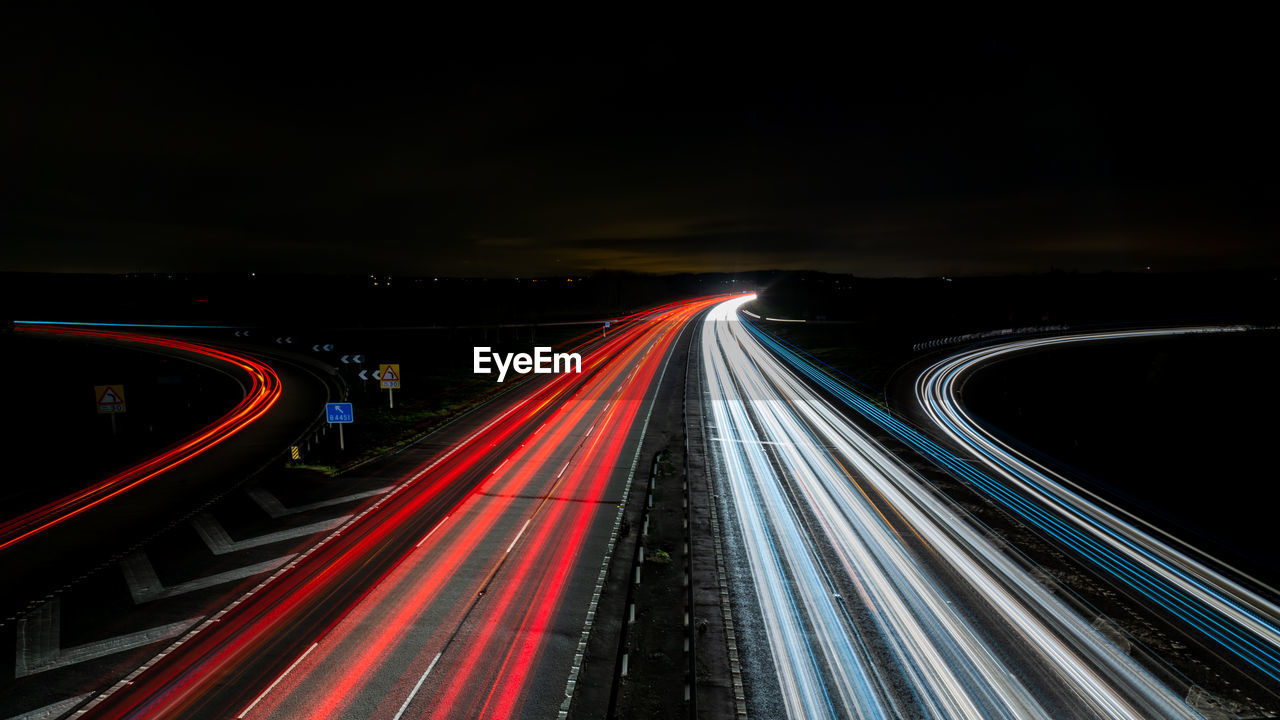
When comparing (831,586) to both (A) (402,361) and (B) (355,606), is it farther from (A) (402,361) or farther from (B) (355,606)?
(A) (402,361)

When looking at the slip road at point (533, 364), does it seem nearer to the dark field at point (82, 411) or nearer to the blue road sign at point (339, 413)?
the dark field at point (82, 411)

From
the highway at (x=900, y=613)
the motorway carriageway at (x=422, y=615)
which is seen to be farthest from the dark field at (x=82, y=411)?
the highway at (x=900, y=613)

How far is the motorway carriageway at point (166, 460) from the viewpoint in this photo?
54.0 ft

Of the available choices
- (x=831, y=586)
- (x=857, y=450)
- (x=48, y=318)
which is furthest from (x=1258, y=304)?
(x=48, y=318)

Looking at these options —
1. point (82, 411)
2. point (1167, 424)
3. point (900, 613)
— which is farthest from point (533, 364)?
point (1167, 424)

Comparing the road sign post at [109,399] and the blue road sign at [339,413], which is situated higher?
the road sign post at [109,399]

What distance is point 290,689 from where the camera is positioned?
31.7 feet

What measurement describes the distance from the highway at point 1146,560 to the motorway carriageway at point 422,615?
47.4 feet

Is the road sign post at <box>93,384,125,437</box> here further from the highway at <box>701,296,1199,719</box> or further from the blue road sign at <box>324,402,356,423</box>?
the highway at <box>701,296,1199,719</box>

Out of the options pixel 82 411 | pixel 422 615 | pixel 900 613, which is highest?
pixel 82 411

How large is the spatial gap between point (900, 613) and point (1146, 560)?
9.36 meters

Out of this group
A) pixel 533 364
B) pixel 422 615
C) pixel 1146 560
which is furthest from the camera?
pixel 533 364

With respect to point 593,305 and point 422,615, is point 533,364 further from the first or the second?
point 593,305

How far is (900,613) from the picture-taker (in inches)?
486
